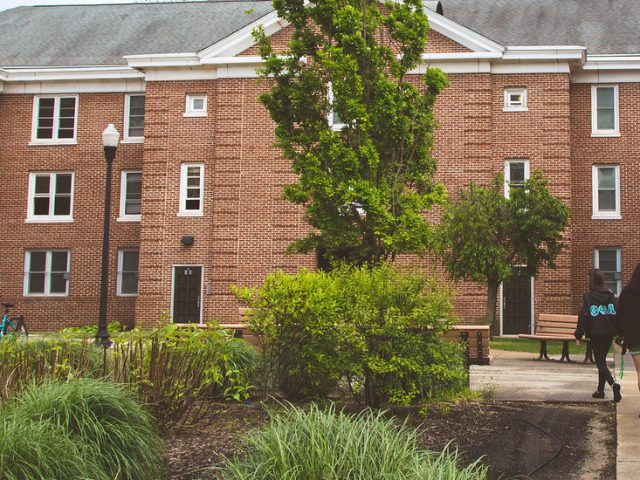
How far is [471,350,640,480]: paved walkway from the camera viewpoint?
7153 millimetres

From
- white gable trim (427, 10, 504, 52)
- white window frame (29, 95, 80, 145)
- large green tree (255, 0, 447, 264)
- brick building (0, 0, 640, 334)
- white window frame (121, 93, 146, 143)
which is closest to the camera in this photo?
large green tree (255, 0, 447, 264)

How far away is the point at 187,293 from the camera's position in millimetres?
27156

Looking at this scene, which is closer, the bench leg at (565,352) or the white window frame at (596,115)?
the bench leg at (565,352)

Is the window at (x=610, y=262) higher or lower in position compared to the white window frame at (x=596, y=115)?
lower

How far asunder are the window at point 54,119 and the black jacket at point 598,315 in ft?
75.7

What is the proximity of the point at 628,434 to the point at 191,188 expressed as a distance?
70.4ft

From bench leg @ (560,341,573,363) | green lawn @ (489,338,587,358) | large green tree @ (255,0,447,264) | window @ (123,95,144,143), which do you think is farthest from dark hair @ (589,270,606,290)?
window @ (123,95,144,143)

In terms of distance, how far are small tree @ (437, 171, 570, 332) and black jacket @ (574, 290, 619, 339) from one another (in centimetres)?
1108

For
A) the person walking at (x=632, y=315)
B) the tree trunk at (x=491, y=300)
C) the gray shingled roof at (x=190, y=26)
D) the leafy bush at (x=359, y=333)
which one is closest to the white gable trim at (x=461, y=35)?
the gray shingled roof at (x=190, y=26)

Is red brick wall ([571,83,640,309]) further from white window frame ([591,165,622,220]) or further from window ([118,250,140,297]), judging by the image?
window ([118,250,140,297])

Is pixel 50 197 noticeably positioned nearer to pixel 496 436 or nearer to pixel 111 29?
pixel 111 29

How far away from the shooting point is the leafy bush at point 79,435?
5.31 meters

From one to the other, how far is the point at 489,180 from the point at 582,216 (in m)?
4.06

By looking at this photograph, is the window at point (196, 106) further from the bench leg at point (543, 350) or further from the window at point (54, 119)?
the bench leg at point (543, 350)
